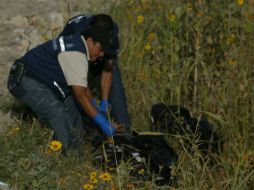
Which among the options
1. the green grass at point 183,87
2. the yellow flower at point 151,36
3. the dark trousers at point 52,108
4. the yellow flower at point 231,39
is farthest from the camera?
the yellow flower at point 151,36

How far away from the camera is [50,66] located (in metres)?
5.66

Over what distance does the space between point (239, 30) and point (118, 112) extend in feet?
3.83

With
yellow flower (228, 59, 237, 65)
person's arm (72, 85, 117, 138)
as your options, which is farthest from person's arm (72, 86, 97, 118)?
yellow flower (228, 59, 237, 65)

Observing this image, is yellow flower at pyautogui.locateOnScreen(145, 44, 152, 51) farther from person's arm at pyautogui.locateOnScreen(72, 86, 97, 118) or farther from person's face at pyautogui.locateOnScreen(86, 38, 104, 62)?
person's arm at pyautogui.locateOnScreen(72, 86, 97, 118)

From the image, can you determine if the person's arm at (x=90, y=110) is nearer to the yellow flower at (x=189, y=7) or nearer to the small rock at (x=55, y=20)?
the yellow flower at (x=189, y=7)

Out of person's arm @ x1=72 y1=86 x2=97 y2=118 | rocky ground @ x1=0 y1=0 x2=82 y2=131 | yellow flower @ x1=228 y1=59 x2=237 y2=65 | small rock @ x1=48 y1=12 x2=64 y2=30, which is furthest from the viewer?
small rock @ x1=48 y1=12 x2=64 y2=30

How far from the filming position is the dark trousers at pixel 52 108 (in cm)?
552

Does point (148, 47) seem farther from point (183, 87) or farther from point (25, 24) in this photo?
point (25, 24)

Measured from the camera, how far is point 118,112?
19.5 feet

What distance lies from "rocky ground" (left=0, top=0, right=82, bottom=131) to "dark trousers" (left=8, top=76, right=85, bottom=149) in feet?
2.30

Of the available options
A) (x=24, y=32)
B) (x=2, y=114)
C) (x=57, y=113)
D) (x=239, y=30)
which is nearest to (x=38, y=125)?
(x=57, y=113)

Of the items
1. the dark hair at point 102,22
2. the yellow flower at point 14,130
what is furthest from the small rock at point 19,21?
the yellow flower at point 14,130

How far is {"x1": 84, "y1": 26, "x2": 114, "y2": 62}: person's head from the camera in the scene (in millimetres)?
5430

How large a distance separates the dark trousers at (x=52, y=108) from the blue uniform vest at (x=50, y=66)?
0.16 feet
